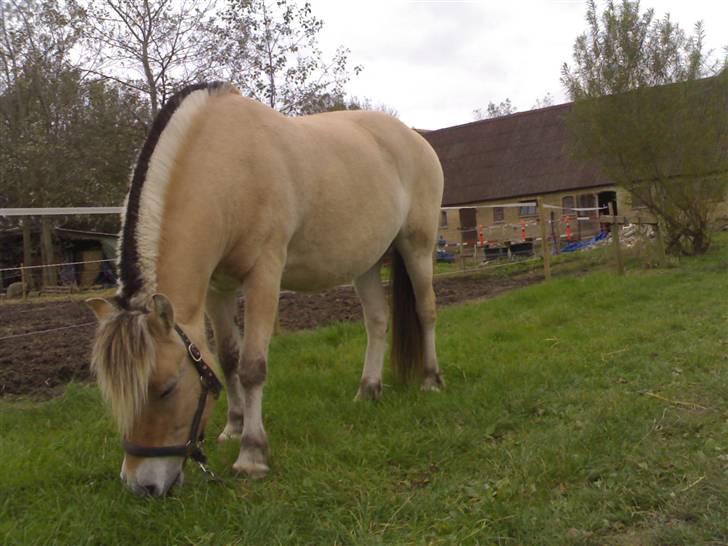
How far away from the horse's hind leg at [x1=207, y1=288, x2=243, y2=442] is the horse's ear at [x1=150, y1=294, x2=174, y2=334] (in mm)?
1037

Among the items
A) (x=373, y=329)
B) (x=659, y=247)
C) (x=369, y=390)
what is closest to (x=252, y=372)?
(x=369, y=390)

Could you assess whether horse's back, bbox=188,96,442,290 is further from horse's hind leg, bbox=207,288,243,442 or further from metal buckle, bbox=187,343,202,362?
metal buckle, bbox=187,343,202,362

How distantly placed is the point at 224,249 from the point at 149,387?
0.81 meters

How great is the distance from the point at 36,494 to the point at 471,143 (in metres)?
31.7

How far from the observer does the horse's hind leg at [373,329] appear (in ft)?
14.1

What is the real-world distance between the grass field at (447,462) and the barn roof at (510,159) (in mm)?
23270

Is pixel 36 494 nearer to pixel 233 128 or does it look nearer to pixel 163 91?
pixel 233 128

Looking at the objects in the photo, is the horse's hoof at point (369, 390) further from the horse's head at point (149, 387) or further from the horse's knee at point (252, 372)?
the horse's head at point (149, 387)

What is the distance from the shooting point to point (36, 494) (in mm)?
2727

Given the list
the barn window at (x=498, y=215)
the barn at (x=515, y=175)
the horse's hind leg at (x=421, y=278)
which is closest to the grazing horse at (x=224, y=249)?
the horse's hind leg at (x=421, y=278)

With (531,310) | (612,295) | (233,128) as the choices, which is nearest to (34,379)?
(233,128)

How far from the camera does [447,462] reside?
9.94 feet

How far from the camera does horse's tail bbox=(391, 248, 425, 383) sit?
15.2 feet

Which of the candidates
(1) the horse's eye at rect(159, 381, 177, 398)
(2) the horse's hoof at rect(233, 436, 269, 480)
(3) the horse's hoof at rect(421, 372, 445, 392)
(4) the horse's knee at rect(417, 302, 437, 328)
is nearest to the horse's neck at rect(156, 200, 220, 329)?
(1) the horse's eye at rect(159, 381, 177, 398)
